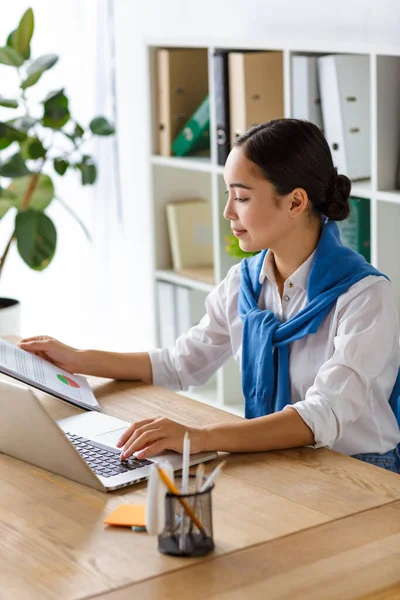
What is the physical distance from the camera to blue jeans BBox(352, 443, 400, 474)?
1.88m

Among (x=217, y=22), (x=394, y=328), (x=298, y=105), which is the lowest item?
(x=394, y=328)

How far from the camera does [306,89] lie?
9.67 ft

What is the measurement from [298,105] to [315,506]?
1.79 m

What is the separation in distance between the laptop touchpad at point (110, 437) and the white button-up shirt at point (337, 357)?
12.5 inches

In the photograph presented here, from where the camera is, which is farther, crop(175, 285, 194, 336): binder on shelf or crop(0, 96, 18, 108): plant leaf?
crop(175, 285, 194, 336): binder on shelf

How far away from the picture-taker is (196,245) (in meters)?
3.76

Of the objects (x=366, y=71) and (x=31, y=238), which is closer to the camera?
(x=366, y=71)

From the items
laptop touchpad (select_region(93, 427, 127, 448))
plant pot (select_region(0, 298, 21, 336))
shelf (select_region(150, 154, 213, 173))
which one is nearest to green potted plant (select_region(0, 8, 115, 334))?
plant pot (select_region(0, 298, 21, 336))

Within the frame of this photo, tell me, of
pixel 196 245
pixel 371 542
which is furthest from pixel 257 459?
pixel 196 245

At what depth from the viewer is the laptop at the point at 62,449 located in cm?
151

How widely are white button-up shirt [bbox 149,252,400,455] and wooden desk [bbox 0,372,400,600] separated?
0.13 m

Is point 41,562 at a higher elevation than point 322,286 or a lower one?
lower

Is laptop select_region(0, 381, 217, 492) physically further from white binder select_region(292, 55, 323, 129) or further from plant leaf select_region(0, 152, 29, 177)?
plant leaf select_region(0, 152, 29, 177)

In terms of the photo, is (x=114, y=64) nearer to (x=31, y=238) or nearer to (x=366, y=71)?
(x=31, y=238)
